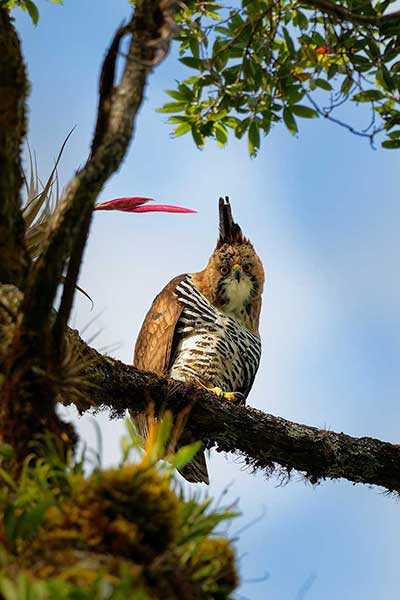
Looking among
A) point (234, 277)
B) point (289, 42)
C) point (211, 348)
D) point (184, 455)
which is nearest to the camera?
point (184, 455)

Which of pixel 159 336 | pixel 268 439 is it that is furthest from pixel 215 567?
pixel 159 336

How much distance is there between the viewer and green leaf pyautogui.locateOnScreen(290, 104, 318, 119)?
3.86 metres

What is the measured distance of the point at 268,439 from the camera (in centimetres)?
393

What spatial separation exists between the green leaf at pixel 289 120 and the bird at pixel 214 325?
5.63 ft

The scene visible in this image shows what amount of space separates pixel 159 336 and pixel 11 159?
12.6 feet

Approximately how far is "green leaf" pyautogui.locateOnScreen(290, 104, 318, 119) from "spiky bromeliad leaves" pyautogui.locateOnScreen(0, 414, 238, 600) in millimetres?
2438

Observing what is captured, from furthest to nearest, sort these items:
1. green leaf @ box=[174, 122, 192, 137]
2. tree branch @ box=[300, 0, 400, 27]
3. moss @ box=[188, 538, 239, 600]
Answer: green leaf @ box=[174, 122, 192, 137] → tree branch @ box=[300, 0, 400, 27] → moss @ box=[188, 538, 239, 600]

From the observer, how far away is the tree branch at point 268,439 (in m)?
3.86

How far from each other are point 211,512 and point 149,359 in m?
4.00

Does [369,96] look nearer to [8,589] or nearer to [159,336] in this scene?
[159,336]

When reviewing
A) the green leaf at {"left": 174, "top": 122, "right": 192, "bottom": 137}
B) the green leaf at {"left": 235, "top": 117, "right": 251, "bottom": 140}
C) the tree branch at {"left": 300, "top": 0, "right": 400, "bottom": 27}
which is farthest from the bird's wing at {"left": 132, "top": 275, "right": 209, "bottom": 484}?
the tree branch at {"left": 300, "top": 0, "right": 400, "bottom": 27}

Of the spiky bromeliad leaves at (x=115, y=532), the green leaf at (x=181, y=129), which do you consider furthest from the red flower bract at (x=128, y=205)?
the spiky bromeliad leaves at (x=115, y=532)

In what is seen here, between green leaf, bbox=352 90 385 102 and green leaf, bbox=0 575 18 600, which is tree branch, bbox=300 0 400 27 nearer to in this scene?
green leaf, bbox=352 90 385 102

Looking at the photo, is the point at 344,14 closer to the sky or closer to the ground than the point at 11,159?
closer to the sky
